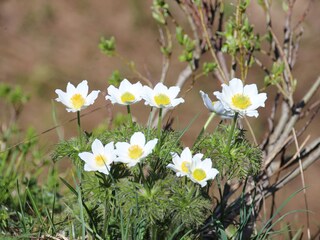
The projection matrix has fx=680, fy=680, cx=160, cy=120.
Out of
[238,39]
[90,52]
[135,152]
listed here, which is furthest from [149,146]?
[90,52]

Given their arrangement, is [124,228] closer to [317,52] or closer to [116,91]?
[116,91]

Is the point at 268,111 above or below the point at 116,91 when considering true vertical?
above

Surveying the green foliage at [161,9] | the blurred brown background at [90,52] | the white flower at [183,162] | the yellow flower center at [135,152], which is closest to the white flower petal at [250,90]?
the white flower at [183,162]

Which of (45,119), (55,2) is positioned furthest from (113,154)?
(55,2)

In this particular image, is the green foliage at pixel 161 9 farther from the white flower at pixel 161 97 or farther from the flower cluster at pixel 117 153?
the flower cluster at pixel 117 153

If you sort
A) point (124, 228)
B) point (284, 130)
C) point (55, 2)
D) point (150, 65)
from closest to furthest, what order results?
point (124, 228), point (284, 130), point (150, 65), point (55, 2)

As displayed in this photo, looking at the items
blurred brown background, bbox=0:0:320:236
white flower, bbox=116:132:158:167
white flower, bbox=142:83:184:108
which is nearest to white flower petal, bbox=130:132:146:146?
white flower, bbox=116:132:158:167

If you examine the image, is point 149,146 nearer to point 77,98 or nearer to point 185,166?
point 185,166
